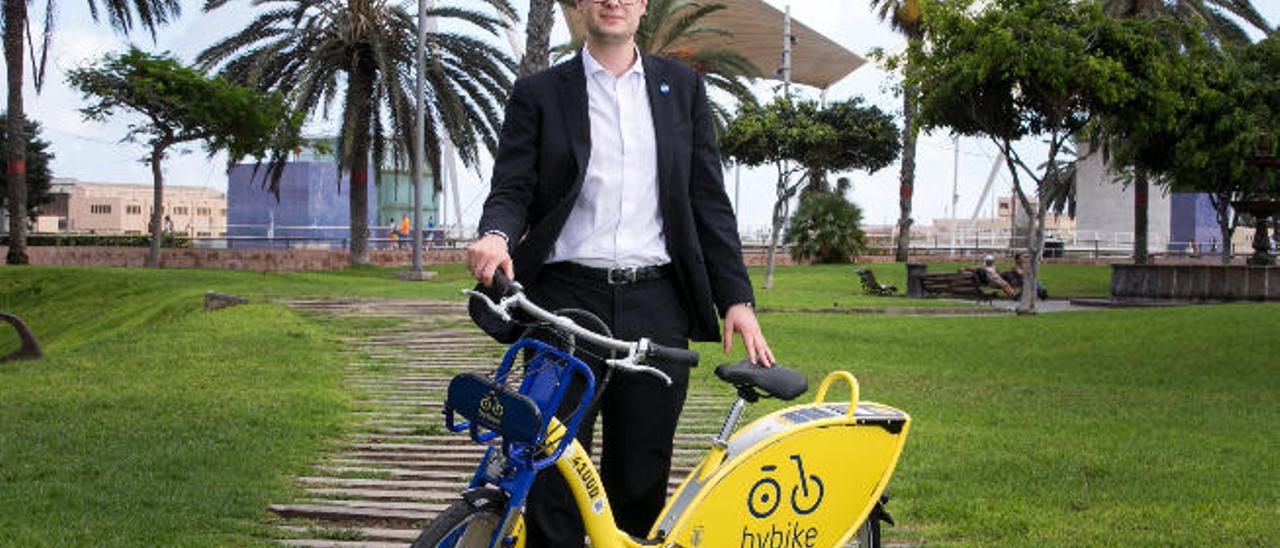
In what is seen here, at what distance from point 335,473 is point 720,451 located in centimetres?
413

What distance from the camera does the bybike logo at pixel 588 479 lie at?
3.33m

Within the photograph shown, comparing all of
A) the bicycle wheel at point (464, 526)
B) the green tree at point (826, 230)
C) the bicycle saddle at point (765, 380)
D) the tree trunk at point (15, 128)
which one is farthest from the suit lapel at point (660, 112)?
the green tree at point (826, 230)

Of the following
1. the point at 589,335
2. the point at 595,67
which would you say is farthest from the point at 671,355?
the point at 595,67

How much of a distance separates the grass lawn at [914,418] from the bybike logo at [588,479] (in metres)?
2.74

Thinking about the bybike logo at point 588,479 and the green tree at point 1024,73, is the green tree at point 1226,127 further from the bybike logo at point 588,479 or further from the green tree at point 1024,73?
the bybike logo at point 588,479

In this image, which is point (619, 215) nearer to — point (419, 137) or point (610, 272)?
point (610, 272)

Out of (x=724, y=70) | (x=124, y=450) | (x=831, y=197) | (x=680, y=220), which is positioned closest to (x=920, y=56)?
(x=724, y=70)

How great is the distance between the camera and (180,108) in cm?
3156

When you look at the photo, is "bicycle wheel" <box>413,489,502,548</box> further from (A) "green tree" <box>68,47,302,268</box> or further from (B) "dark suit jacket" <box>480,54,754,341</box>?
(A) "green tree" <box>68,47,302,268</box>

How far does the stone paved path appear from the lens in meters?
6.22

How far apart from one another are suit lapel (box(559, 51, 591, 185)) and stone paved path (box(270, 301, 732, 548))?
97.6 inches

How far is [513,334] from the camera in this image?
11.9ft

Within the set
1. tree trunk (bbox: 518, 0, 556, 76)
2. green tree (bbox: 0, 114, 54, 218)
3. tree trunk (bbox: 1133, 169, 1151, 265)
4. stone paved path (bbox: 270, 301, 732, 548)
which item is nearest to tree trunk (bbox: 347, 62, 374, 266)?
tree trunk (bbox: 518, 0, 556, 76)

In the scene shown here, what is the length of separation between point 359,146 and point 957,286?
13224 mm
